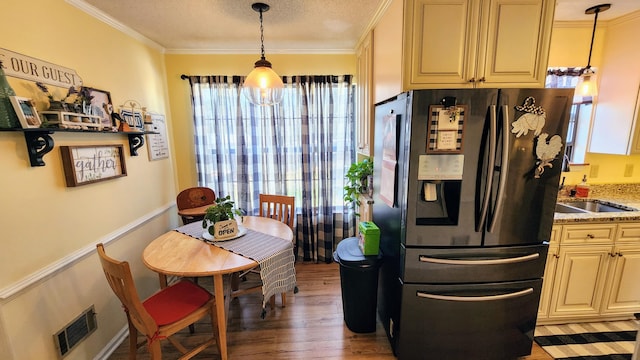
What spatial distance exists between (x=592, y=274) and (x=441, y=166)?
1.77m

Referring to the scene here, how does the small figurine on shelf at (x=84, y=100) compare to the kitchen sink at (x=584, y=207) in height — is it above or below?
above

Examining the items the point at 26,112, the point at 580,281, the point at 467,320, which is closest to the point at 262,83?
the point at 26,112

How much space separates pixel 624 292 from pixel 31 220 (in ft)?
14.1

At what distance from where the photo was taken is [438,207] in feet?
5.39

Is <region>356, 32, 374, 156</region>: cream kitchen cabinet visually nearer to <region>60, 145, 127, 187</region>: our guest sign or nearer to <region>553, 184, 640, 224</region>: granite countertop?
<region>553, 184, 640, 224</region>: granite countertop

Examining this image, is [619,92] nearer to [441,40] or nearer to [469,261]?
[441,40]

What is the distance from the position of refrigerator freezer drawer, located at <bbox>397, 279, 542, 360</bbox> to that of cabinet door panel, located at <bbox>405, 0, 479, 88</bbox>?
137cm

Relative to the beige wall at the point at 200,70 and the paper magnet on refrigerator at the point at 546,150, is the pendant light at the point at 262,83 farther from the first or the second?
the paper magnet on refrigerator at the point at 546,150

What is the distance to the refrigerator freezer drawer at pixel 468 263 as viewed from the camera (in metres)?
1.65

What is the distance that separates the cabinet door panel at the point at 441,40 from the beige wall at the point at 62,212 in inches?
90.0

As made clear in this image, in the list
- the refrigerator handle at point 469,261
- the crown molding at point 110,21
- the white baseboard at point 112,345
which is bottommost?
the white baseboard at point 112,345

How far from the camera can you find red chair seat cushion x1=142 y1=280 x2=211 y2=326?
65.0 inches

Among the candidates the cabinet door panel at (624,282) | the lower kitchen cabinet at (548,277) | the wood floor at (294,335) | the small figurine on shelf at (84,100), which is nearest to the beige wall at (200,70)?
the small figurine on shelf at (84,100)

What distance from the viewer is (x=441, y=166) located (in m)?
1.55
